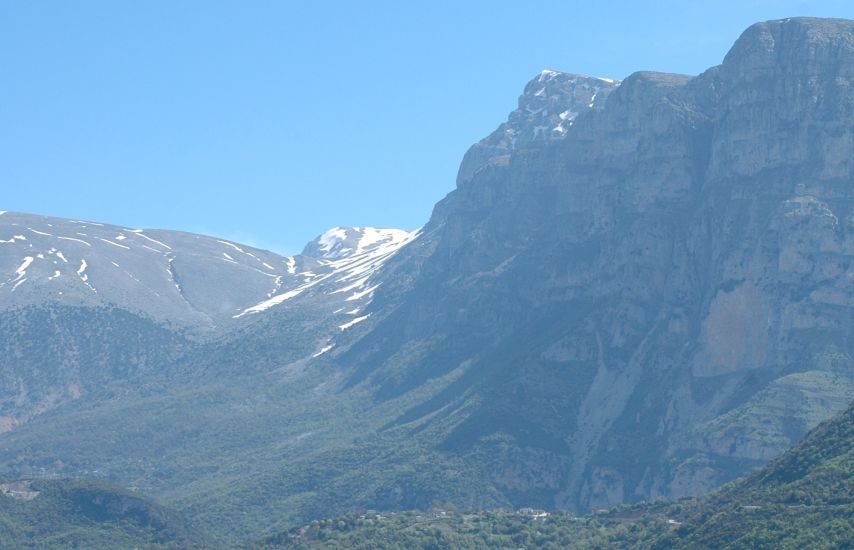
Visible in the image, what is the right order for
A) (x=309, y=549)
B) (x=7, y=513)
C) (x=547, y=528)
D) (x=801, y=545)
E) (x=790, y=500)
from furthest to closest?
(x=7, y=513) → (x=547, y=528) → (x=309, y=549) → (x=790, y=500) → (x=801, y=545)

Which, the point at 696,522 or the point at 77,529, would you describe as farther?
the point at 77,529

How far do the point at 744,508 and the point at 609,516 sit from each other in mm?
32525

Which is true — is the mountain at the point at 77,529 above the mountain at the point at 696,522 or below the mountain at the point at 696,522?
below

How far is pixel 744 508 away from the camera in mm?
140625

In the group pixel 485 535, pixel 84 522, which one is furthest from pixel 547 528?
pixel 84 522

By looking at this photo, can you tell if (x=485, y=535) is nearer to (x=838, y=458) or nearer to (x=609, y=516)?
(x=609, y=516)

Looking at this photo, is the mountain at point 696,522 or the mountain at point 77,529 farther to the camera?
the mountain at point 77,529

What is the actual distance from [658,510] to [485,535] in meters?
17.7

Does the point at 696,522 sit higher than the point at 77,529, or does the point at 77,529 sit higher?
the point at 696,522

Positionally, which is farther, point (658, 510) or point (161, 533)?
point (161, 533)

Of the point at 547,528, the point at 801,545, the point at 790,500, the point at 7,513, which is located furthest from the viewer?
the point at 7,513

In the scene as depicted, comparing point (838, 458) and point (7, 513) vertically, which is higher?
point (838, 458)

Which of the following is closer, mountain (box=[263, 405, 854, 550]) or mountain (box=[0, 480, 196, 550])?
mountain (box=[263, 405, 854, 550])

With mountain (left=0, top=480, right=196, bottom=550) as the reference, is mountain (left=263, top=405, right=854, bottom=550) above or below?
above
